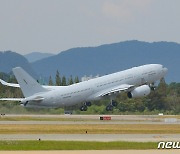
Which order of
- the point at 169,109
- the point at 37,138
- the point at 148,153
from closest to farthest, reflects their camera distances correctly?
the point at 148,153
the point at 37,138
the point at 169,109

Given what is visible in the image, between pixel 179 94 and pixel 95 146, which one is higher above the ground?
pixel 179 94

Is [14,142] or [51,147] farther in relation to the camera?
[14,142]

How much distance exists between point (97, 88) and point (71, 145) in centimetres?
7117

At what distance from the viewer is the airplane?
11494cm

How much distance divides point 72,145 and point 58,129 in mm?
22588

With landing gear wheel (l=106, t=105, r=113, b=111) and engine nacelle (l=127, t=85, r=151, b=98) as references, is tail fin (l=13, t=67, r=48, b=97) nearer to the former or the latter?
landing gear wheel (l=106, t=105, r=113, b=111)

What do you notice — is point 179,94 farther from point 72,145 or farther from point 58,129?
point 72,145

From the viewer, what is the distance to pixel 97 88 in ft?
413

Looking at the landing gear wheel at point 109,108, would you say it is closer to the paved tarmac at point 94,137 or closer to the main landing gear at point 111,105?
the main landing gear at point 111,105

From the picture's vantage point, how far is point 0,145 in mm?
55000

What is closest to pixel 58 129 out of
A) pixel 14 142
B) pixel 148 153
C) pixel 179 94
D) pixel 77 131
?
pixel 77 131

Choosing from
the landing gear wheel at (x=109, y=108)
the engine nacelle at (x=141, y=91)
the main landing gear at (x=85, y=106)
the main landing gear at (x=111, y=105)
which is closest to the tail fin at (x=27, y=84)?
the main landing gear at (x=85, y=106)

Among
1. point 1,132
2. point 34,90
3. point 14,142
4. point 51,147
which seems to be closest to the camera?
point 51,147

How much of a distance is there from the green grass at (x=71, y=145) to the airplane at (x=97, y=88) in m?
57.3
